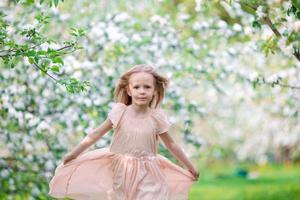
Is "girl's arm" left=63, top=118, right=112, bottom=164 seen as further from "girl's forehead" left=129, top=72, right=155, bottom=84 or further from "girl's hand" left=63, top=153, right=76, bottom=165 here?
"girl's forehead" left=129, top=72, right=155, bottom=84

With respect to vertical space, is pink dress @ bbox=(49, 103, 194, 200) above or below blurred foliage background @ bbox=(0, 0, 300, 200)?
below

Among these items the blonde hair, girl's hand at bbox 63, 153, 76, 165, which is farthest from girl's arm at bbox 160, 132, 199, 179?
girl's hand at bbox 63, 153, 76, 165

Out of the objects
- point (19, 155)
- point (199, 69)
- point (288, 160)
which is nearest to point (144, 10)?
point (199, 69)

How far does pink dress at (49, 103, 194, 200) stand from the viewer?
503 cm

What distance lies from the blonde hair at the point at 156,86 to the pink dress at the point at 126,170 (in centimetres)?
Result: 9

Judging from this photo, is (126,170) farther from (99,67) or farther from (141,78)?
(99,67)

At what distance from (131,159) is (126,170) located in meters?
0.07

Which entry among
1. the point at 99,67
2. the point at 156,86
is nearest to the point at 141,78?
the point at 156,86

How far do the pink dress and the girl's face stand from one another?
0.13 meters

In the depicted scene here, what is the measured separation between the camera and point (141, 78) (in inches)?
200

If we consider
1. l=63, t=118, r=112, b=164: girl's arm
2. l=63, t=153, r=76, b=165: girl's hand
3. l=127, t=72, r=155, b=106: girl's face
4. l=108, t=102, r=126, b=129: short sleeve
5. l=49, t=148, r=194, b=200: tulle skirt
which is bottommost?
l=49, t=148, r=194, b=200: tulle skirt

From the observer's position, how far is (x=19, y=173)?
25.0 ft

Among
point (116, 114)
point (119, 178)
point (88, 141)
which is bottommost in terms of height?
point (119, 178)

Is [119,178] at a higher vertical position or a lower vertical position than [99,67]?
lower
